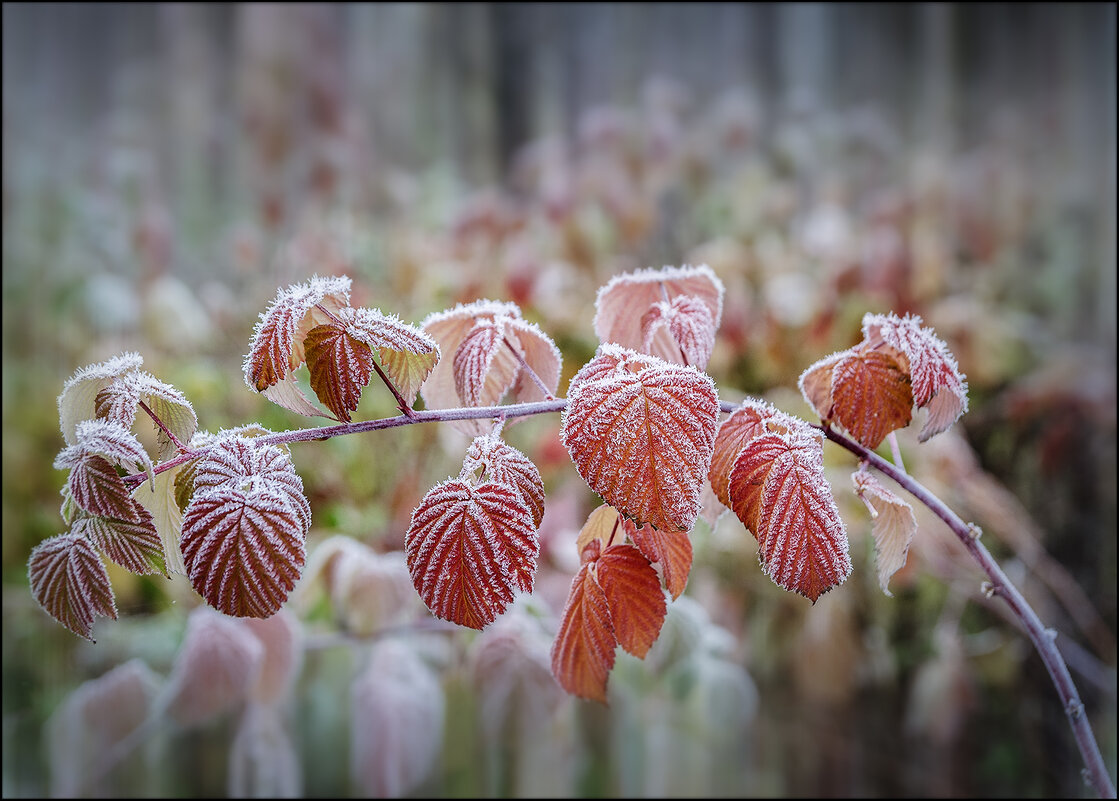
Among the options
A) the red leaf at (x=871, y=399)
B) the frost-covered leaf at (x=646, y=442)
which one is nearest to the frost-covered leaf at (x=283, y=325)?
the frost-covered leaf at (x=646, y=442)

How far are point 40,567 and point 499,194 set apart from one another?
0.78 meters

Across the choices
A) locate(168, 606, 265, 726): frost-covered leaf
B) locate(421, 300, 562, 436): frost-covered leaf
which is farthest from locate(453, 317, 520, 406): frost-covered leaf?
locate(168, 606, 265, 726): frost-covered leaf

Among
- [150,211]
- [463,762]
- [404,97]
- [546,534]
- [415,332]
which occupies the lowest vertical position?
[463,762]

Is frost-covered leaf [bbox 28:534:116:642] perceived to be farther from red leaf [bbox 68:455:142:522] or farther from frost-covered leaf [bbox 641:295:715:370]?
frost-covered leaf [bbox 641:295:715:370]

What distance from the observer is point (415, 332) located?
33cm

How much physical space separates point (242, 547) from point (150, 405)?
11cm

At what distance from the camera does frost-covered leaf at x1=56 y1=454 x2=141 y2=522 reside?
286mm

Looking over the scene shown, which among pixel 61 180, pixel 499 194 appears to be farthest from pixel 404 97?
pixel 61 180

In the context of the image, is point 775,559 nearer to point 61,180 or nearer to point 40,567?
point 40,567

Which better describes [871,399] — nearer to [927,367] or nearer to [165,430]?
[927,367]

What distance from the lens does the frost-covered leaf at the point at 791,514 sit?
0.29 meters

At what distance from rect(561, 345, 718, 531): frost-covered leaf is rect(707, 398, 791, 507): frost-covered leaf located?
5cm

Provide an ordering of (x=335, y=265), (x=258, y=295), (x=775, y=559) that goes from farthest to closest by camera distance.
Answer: (x=335, y=265), (x=258, y=295), (x=775, y=559)

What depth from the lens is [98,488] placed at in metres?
0.29
